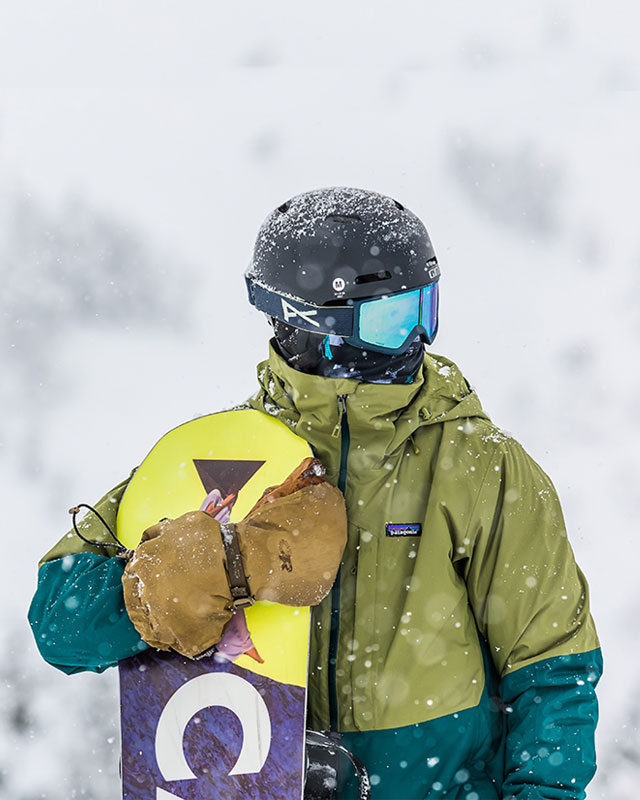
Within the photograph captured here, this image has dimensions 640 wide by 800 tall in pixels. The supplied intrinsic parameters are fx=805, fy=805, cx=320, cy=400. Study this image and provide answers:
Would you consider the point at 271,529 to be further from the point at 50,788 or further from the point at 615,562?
the point at 615,562

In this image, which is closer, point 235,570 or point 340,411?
point 235,570

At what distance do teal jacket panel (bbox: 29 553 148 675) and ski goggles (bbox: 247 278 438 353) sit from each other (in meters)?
0.72

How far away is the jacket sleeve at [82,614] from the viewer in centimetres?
180

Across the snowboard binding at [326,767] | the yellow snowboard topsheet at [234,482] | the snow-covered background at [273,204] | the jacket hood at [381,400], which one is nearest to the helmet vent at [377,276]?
the jacket hood at [381,400]

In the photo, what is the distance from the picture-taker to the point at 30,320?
7203 mm

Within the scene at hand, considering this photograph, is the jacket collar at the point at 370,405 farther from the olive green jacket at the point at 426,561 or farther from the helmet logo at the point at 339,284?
the helmet logo at the point at 339,284

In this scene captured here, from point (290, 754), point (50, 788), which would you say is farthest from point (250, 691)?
point (50, 788)

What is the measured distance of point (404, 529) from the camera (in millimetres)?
1868

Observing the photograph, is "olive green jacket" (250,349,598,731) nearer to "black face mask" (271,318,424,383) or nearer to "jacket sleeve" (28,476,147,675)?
"black face mask" (271,318,424,383)

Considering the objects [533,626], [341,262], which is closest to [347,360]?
[341,262]

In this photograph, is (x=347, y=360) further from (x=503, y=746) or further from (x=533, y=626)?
(x=503, y=746)

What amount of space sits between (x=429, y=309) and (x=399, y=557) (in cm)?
59

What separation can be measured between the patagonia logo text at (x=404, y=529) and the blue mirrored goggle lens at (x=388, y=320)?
41 cm

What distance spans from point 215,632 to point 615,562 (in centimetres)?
486
